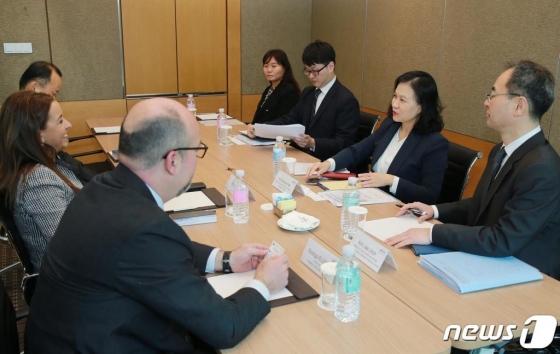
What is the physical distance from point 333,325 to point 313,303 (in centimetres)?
14

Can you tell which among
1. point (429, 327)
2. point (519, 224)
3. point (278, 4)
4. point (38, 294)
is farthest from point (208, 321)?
point (278, 4)

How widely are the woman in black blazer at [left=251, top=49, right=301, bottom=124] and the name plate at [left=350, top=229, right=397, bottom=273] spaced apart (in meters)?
2.81

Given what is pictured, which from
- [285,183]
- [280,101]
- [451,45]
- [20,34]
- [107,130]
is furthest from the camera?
[20,34]

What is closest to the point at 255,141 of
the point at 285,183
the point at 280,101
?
the point at 280,101

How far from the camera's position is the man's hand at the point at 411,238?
1.93m

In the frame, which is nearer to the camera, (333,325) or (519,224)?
(333,325)

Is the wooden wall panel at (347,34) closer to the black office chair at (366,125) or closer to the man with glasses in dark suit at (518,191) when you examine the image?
the black office chair at (366,125)

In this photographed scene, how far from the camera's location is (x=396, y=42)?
4.94m

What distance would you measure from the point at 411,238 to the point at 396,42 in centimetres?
346

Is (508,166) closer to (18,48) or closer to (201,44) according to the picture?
(201,44)

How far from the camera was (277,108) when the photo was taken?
15.0 feet

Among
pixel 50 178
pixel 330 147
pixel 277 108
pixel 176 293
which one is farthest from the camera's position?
pixel 277 108

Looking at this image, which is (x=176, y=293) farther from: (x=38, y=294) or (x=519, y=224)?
(x=519, y=224)

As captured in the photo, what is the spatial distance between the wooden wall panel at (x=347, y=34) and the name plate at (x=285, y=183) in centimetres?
314
